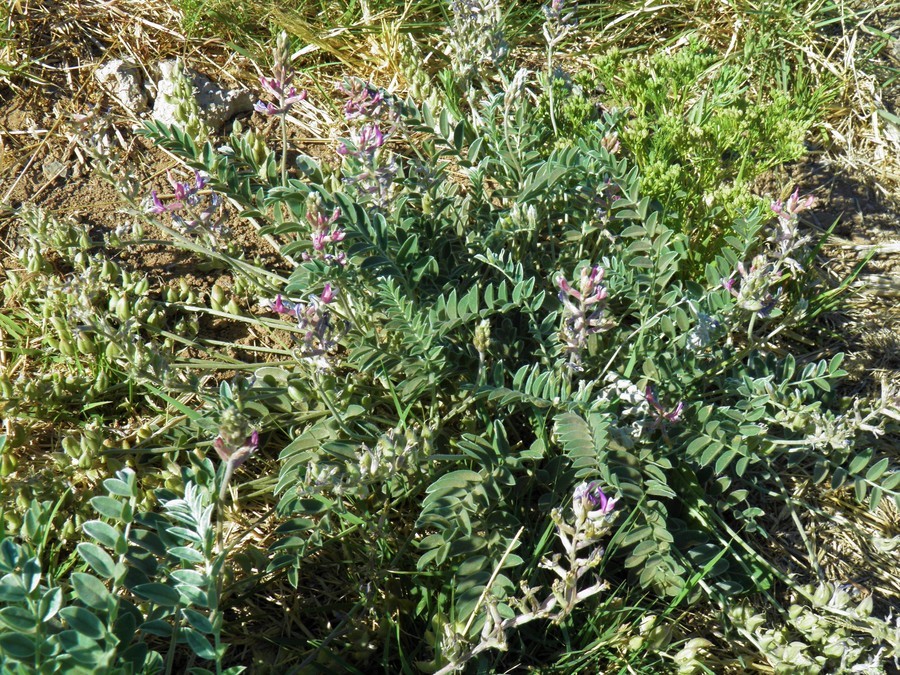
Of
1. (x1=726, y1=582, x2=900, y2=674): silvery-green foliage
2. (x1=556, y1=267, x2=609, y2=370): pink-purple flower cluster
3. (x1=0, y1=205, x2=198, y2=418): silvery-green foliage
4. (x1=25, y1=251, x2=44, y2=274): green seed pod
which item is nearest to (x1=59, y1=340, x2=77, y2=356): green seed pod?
(x1=0, y1=205, x2=198, y2=418): silvery-green foliage

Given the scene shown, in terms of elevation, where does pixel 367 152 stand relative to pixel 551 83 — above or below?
above

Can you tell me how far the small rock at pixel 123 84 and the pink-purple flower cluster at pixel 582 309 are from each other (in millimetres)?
2213

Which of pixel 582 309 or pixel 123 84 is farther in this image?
pixel 123 84

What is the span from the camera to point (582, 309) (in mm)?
1988

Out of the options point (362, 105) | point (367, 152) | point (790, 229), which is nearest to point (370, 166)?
point (367, 152)

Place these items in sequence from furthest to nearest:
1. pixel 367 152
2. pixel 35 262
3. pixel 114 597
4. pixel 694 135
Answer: pixel 35 262
pixel 694 135
pixel 367 152
pixel 114 597

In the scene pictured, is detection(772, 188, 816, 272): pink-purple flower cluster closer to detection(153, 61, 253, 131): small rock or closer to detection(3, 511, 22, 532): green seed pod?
detection(3, 511, 22, 532): green seed pod

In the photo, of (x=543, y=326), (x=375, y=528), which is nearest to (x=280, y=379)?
(x=375, y=528)

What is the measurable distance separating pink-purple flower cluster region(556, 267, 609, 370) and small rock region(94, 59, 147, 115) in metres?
2.21

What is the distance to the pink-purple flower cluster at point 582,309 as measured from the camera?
1.95 m

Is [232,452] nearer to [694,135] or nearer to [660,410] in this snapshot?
[660,410]

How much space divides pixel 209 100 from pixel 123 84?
1.15 ft

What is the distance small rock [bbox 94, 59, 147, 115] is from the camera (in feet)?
11.1

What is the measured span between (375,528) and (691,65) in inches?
68.1
